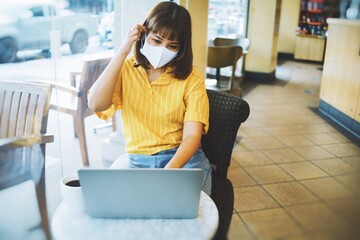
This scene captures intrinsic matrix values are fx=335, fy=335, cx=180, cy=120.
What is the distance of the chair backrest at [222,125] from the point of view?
129cm

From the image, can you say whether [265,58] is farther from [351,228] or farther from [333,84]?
[351,228]

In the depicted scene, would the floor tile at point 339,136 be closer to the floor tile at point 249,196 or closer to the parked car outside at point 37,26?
the floor tile at point 249,196

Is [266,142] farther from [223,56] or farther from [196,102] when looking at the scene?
[196,102]

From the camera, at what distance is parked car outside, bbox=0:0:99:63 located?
1.55 m

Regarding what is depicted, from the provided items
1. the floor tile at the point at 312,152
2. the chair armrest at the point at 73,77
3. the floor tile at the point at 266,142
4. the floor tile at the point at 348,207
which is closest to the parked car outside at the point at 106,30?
the chair armrest at the point at 73,77

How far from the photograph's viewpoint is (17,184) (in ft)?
4.53

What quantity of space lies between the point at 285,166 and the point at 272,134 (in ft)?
2.39

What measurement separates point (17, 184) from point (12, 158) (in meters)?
0.11

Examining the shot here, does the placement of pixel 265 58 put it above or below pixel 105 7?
below

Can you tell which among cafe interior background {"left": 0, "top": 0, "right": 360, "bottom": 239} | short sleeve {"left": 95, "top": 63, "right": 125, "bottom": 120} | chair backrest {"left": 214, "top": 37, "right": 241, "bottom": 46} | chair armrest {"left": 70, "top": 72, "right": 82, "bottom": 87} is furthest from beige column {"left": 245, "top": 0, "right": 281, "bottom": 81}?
short sleeve {"left": 95, "top": 63, "right": 125, "bottom": 120}

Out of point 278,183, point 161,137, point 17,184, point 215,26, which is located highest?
point 215,26

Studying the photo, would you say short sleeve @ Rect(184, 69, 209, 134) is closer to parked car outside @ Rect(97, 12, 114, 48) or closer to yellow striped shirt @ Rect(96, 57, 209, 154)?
yellow striped shirt @ Rect(96, 57, 209, 154)

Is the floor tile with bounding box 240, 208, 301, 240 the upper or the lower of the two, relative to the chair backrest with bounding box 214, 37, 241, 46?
lower

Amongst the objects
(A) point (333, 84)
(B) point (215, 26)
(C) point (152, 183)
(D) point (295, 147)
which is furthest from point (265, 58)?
(C) point (152, 183)
